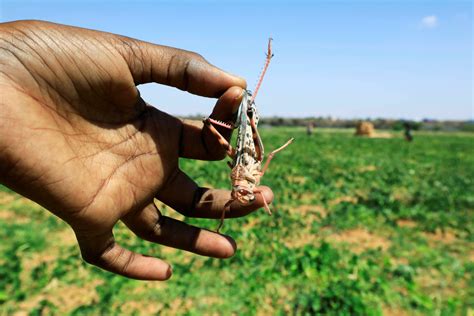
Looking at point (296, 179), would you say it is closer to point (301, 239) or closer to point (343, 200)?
point (343, 200)

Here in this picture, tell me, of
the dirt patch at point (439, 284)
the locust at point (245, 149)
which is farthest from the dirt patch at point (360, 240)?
the locust at point (245, 149)

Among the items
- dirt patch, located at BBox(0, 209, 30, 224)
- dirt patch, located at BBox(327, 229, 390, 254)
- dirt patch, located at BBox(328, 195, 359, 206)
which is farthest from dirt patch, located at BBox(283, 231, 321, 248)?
dirt patch, located at BBox(0, 209, 30, 224)

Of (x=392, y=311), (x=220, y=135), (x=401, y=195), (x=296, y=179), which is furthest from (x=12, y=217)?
(x=401, y=195)

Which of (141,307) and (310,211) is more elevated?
(310,211)

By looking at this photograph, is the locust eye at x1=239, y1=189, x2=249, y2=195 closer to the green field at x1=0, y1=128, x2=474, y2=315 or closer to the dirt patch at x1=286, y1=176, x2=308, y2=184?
the green field at x1=0, y1=128, x2=474, y2=315

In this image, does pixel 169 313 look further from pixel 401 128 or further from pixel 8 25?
pixel 401 128

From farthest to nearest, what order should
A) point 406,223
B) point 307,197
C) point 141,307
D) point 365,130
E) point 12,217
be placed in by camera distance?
point 365,130 < point 307,197 < point 406,223 < point 12,217 < point 141,307
